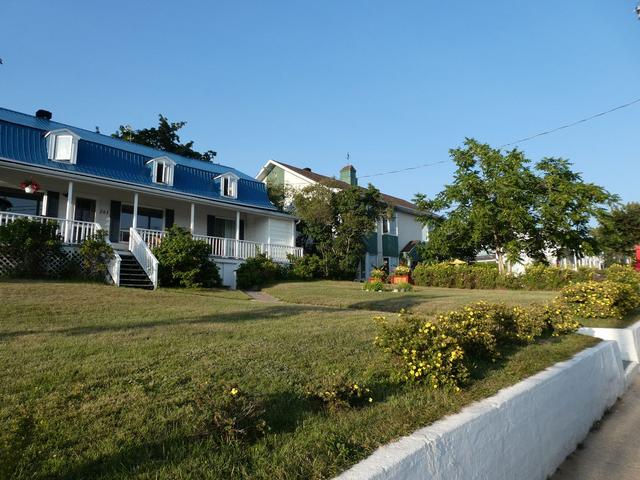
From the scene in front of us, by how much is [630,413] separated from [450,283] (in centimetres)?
1764

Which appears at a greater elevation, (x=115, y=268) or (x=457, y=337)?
(x=115, y=268)

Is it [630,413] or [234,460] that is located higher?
[234,460]

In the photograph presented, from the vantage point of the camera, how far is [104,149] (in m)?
18.3

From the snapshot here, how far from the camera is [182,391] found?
3.82 meters

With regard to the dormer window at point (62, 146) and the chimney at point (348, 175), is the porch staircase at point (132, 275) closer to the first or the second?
the dormer window at point (62, 146)

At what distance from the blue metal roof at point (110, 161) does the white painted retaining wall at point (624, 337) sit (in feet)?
53.7

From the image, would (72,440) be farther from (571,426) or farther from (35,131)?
(35,131)

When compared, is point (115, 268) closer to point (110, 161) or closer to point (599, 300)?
point (110, 161)

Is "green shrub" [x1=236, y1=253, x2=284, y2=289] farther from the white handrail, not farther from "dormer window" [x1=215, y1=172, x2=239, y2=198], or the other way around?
the white handrail

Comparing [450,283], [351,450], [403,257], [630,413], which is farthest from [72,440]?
[403,257]

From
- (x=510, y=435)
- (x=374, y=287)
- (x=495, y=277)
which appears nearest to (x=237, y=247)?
(x=374, y=287)

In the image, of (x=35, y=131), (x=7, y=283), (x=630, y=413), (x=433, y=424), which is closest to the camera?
(x=433, y=424)

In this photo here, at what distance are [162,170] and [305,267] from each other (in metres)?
8.05

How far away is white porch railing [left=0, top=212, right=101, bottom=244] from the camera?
45.3ft
